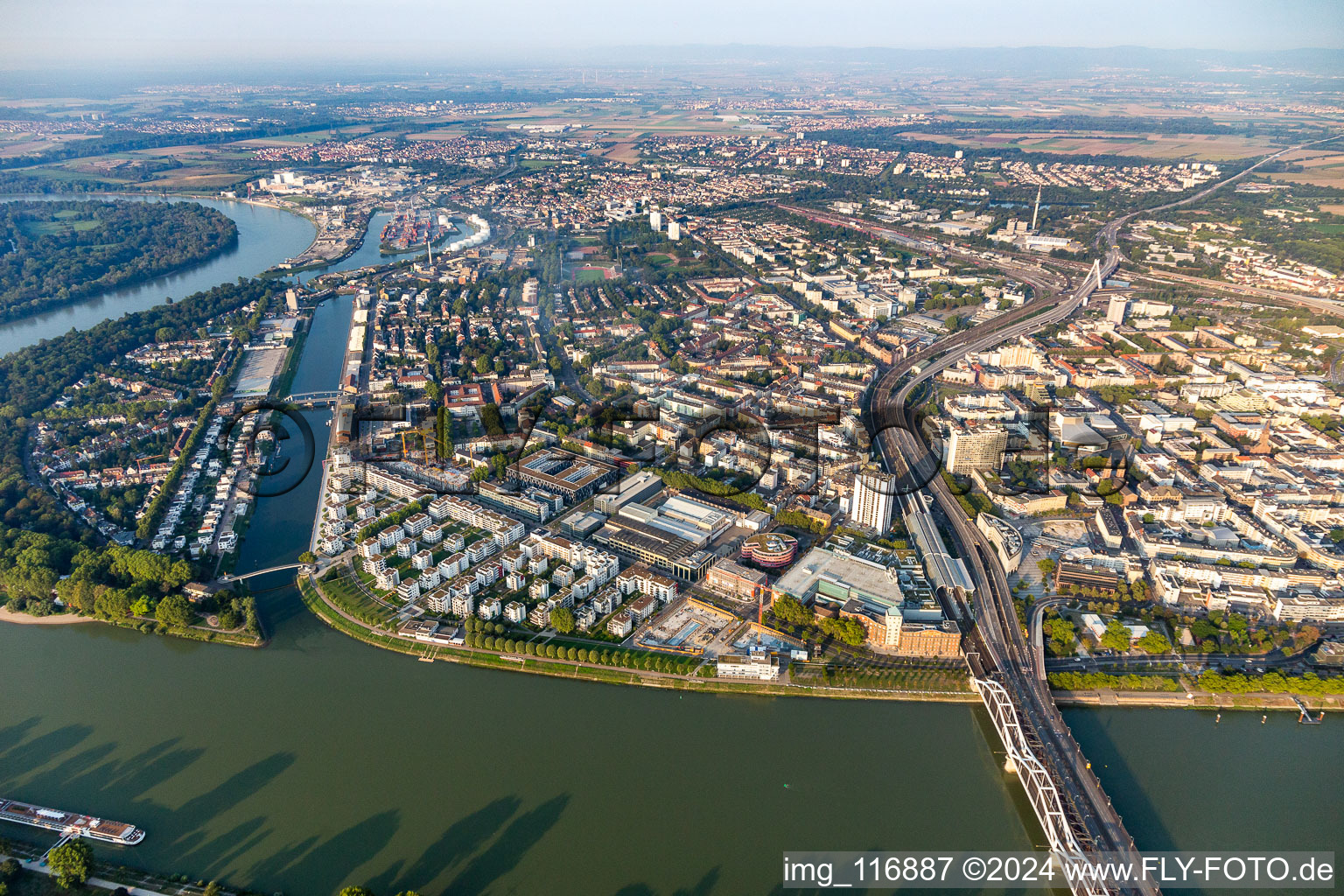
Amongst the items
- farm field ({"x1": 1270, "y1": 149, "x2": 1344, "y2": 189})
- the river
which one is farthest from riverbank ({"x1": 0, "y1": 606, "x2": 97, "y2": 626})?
farm field ({"x1": 1270, "y1": 149, "x2": 1344, "y2": 189})

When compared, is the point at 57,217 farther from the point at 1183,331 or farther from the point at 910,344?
the point at 1183,331

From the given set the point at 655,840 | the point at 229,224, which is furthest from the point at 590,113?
the point at 655,840

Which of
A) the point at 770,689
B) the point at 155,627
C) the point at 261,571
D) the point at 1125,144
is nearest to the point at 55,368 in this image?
the point at 261,571

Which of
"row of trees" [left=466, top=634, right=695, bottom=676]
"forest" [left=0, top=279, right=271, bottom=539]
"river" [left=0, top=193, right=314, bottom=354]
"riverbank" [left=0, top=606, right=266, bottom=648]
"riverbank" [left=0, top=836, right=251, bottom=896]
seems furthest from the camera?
"river" [left=0, top=193, right=314, bottom=354]

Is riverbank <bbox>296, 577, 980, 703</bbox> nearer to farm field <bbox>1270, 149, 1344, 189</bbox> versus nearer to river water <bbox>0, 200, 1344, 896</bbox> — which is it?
river water <bbox>0, 200, 1344, 896</bbox>

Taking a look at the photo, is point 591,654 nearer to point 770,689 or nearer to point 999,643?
point 770,689

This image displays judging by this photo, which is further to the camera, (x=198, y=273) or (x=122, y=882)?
(x=198, y=273)
